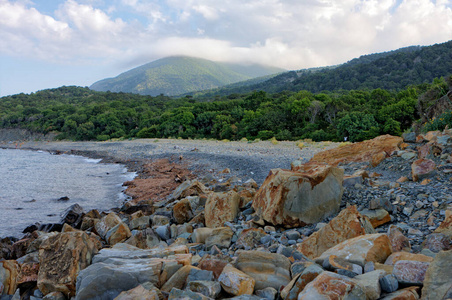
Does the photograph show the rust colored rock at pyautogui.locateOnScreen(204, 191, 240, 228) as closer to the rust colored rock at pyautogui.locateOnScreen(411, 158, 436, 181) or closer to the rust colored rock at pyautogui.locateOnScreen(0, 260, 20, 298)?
the rust colored rock at pyautogui.locateOnScreen(0, 260, 20, 298)

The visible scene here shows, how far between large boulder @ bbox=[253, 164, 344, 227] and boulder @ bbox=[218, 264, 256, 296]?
2.41 metres

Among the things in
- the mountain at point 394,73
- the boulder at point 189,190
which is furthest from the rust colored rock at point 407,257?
the mountain at point 394,73

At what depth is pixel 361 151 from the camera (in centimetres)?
1103

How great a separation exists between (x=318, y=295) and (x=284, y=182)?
3.15 m

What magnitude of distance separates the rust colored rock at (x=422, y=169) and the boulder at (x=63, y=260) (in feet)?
21.1

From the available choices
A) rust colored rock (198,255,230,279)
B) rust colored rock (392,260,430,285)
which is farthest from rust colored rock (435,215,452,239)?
rust colored rock (198,255,230,279)

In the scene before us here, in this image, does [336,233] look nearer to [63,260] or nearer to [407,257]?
[407,257]

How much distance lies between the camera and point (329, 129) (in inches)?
1258

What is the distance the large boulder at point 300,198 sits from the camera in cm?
564

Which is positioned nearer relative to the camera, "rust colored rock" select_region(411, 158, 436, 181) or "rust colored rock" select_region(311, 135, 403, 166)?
"rust colored rock" select_region(411, 158, 436, 181)

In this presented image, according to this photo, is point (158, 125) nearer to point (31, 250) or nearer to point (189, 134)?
point (189, 134)

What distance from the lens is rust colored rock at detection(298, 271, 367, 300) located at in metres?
2.67

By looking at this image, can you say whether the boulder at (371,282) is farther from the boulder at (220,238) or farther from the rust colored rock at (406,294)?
the boulder at (220,238)

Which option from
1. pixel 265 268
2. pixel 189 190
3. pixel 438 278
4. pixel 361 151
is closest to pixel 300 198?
pixel 265 268
